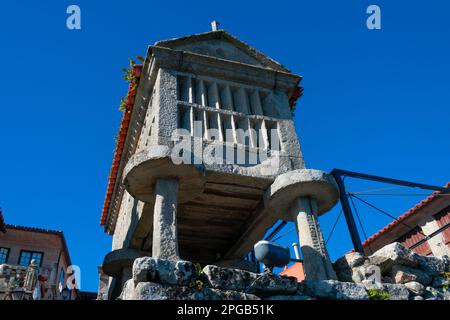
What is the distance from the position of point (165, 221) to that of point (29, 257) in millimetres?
18880

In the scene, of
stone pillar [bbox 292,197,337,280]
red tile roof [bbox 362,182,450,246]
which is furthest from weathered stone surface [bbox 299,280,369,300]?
red tile roof [bbox 362,182,450,246]

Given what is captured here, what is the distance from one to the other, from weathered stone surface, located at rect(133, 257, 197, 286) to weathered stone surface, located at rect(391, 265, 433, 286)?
2.47m

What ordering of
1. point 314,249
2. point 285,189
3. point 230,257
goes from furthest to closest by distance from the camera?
point 230,257 → point 285,189 → point 314,249

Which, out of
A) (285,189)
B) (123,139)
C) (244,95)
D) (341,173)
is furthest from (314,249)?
(123,139)

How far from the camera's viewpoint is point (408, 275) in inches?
185

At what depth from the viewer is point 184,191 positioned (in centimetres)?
570

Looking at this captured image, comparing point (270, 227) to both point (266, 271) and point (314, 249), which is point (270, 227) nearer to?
point (314, 249)

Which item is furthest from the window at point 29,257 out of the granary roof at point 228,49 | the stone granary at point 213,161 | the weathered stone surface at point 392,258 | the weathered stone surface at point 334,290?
the weathered stone surface at point 392,258

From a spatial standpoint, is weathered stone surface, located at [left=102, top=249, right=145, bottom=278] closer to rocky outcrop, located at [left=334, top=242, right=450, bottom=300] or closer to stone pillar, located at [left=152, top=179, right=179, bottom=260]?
stone pillar, located at [left=152, top=179, right=179, bottom=260]

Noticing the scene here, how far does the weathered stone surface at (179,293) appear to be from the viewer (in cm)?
350

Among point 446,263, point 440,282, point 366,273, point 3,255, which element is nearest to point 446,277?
point 440,282
